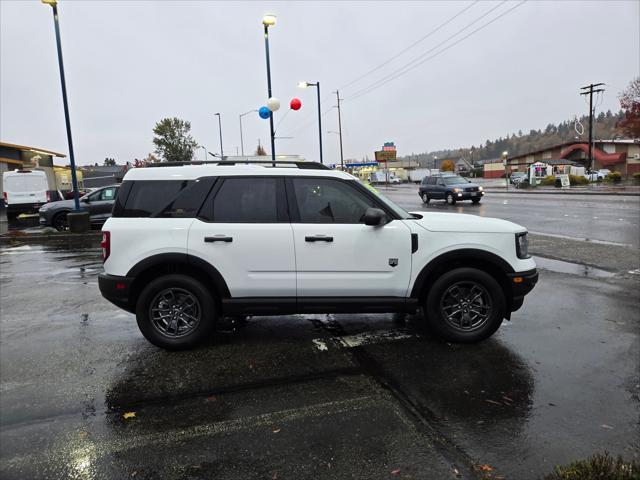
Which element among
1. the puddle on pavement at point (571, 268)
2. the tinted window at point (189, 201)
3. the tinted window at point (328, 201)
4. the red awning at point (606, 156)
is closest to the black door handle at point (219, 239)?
the tinted window at point (189, 201)

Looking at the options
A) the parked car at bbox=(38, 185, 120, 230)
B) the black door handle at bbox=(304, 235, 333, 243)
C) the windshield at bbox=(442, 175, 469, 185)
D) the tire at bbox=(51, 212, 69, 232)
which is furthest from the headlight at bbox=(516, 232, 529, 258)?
the windshield at bbox=(442, 175, 469, 185)

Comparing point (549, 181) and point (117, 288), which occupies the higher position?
point (549, 181)

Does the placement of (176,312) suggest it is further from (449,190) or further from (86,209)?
(449,190)

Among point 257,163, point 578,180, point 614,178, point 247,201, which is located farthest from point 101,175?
point 247,201

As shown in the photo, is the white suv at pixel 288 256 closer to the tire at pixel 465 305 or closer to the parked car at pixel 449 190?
the tire at pixel 465 305

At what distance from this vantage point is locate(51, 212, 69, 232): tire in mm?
16656

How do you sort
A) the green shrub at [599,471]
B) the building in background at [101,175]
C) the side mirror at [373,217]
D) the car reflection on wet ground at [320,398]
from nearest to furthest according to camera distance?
the green shrub at [599,471]
the car reflection on wet ground at [320,398]
the side mirror at [373,217]
the building in background at [101,175]

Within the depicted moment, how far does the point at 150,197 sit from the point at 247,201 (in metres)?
1.04

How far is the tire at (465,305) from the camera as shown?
468 centimetres

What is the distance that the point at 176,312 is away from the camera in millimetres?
4785

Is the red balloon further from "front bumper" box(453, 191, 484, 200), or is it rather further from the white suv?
the white suv

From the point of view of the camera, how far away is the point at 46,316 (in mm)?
6250

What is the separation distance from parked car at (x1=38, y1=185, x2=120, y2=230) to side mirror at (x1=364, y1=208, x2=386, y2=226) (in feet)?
47.8

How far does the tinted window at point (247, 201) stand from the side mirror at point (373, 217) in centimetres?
95
